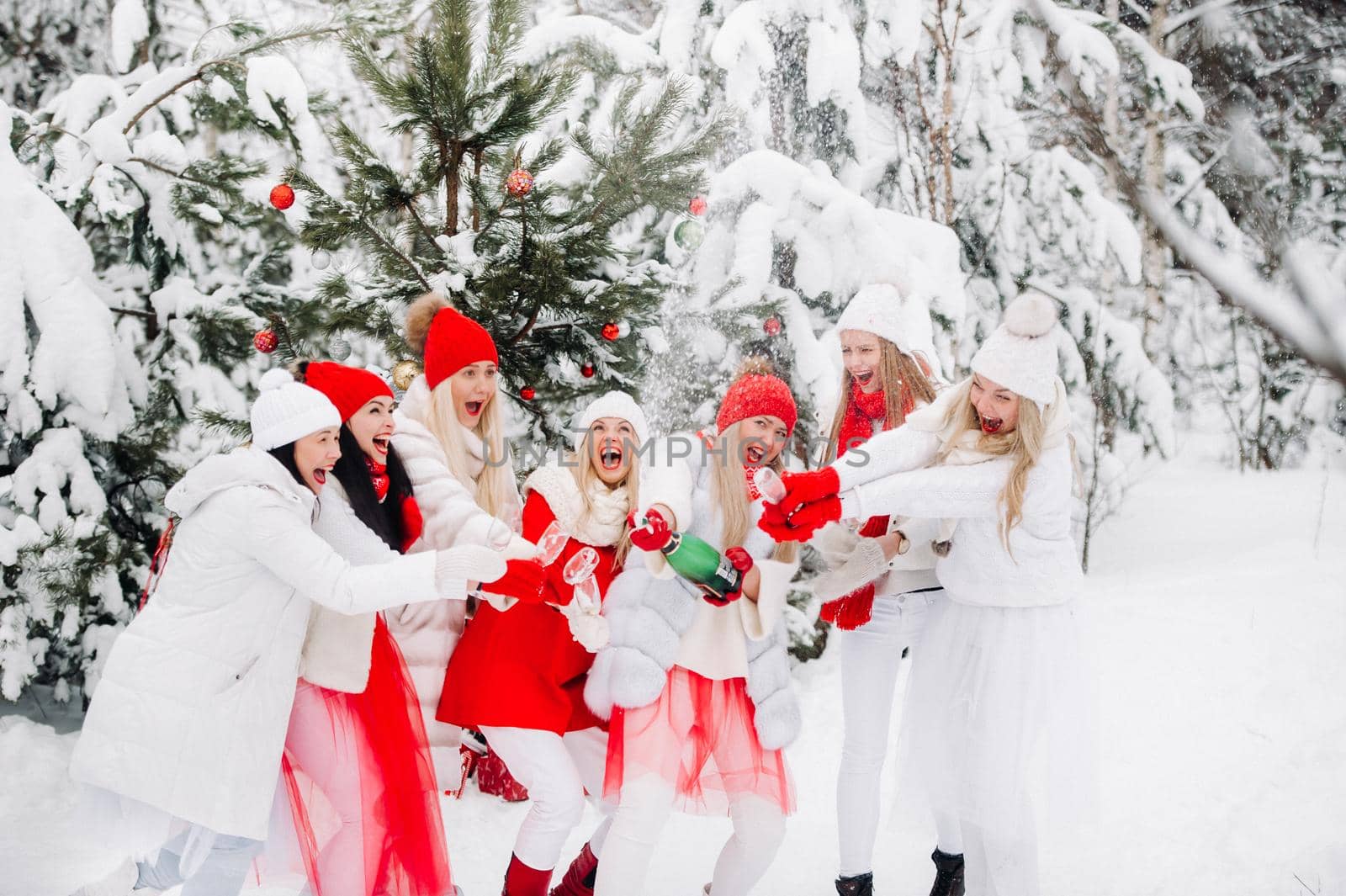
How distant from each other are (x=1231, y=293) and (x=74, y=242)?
14.7 feet

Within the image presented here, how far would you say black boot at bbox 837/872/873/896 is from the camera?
10.2ft

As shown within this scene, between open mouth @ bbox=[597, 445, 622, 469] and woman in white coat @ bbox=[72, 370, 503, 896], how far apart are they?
2.03ft

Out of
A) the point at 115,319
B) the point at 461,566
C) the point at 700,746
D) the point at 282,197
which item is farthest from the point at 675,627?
the point at 115,319

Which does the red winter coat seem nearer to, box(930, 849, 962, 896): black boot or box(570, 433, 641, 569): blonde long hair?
box(570, 433, 641, 569): blonde long hair

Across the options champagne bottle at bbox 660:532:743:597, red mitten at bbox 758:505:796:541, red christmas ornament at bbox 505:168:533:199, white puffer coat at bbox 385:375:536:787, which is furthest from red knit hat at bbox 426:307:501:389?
red mitten at bbox 758:505:796:541

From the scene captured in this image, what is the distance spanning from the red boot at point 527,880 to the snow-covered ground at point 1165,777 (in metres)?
0.67

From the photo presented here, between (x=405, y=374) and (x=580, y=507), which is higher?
(x=405, y=374)

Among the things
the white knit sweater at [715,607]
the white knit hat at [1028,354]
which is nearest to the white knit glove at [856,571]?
the white knit sweater at [715,607]

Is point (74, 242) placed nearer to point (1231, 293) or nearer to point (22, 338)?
point (22, 338)

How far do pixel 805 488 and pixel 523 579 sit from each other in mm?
853

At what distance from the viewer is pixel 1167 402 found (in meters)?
6.62

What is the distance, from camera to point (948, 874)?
3246mm

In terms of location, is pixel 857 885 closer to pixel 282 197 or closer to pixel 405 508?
pixel 405 508

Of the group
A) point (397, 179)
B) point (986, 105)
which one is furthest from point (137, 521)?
point (986, 105)
